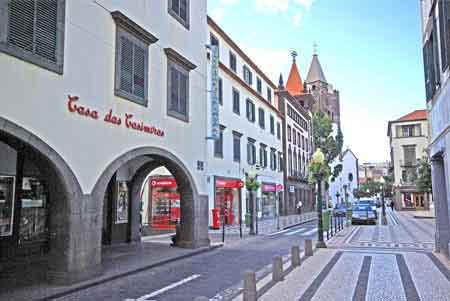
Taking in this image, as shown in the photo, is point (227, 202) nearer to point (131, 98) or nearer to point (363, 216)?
point (363, 216)

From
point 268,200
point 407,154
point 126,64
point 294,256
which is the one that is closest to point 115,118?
point 126,64

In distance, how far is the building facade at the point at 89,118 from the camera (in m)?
8.73

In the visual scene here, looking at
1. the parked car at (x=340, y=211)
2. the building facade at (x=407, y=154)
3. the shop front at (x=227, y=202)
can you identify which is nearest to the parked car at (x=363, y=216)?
the parked car at (x=340, y=211)

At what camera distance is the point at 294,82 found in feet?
238

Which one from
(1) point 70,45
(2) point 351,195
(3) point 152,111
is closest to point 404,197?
(2) point 351,195

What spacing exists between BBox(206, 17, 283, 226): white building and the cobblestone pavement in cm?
1106

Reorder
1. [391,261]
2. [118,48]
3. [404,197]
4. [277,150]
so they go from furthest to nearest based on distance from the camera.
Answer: [404,197]
[277,150]
[391,261]
[118,48]

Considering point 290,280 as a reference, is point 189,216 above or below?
above

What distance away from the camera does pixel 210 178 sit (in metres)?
25.6

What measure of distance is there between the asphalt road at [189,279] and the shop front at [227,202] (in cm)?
1006

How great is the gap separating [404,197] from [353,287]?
5935 cm

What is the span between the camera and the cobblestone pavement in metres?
8.36

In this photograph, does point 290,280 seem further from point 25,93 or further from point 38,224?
point 38,224

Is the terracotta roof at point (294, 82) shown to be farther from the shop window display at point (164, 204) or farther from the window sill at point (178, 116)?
the window sill at point (178, 116)
